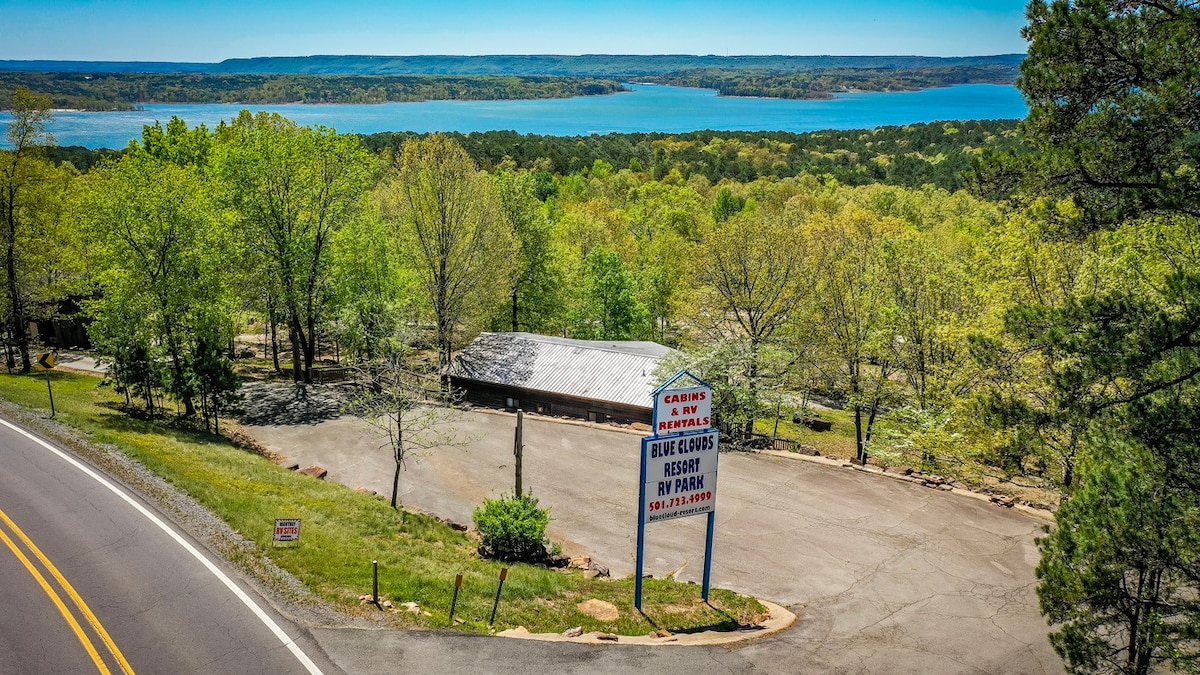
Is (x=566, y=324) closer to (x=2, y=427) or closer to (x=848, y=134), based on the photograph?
(x=2, y=427)

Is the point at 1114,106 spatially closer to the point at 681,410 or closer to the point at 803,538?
the point at 681,410

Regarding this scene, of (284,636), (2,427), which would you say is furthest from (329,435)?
(284,636)

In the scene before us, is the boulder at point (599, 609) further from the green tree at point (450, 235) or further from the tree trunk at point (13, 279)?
the tree trunk at point (13, 279)

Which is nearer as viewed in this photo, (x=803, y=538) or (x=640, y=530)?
(x=640, y=530)

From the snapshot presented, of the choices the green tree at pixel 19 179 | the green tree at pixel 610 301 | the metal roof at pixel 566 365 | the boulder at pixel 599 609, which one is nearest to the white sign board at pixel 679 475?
the boulder at pixel 599 609

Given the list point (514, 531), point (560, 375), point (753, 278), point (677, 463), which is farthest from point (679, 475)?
point (753, 278)
